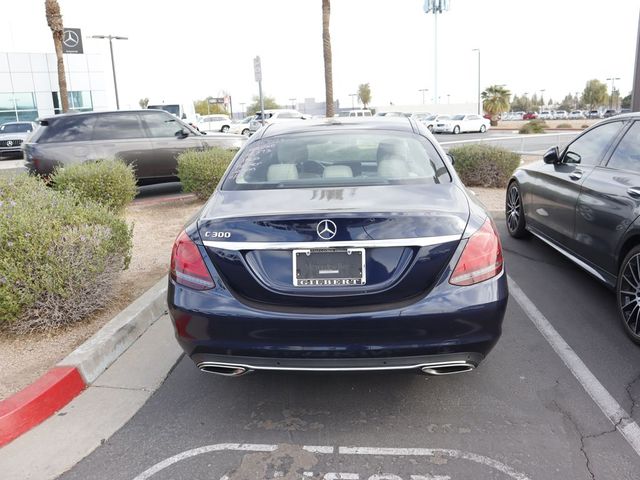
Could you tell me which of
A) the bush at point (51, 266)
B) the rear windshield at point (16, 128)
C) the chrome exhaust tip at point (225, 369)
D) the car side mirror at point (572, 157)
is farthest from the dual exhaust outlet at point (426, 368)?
the rear windshield at point (16, 128)

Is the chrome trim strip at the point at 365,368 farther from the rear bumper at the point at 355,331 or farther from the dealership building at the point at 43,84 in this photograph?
the dealership building at the point at 43,84

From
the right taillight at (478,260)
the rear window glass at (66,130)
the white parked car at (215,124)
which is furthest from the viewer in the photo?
the white parked car at (215,124)

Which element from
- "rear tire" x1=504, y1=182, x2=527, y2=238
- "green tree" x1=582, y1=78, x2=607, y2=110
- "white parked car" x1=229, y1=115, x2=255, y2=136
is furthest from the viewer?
"green tree" x1=582, y1=78, x2=607, y2=110

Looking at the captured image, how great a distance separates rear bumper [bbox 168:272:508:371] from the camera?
8.75 ft

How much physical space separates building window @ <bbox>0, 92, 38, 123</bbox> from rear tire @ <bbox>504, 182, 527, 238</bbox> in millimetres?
42382

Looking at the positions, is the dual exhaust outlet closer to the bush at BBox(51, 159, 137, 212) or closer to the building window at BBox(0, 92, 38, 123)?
the bush at BBox(51, 159, 137, 212)

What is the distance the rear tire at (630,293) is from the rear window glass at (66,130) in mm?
8979

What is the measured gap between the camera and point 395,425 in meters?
3.03

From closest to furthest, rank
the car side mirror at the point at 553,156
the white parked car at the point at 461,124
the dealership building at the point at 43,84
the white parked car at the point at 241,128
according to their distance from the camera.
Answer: the car side mirror at the point at 553,156, the white parked car at the point at 241,128, the dealership building at the point at 43,84, the white parked car at the point at 461,124

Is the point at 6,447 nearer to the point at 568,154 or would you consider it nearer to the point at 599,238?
the point at 599,238

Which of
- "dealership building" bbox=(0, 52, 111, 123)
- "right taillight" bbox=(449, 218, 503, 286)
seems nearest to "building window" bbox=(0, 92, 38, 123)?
"dealership building" bbox=(0, 52, 111, 123)

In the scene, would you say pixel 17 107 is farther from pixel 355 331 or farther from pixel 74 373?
pixel 355 331

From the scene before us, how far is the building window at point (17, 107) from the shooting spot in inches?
1586

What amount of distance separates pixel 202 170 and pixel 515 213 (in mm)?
4693
